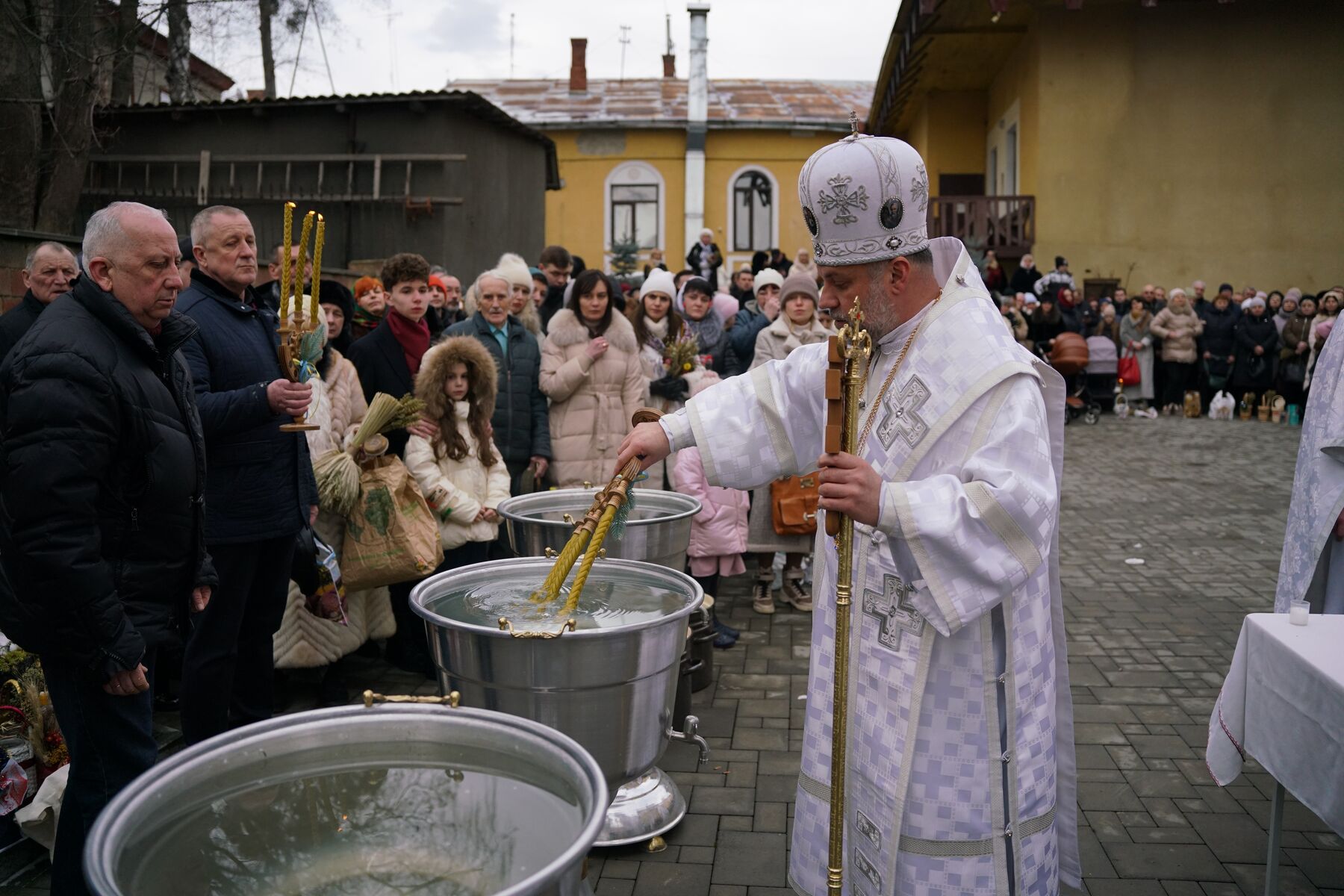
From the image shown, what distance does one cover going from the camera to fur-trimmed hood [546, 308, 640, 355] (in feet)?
20.8

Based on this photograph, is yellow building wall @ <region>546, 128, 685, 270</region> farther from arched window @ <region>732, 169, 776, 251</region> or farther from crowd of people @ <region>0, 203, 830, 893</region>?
crowd of people @ <region>0, 203, 830, 893</region>

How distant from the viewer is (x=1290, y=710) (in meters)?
2.90

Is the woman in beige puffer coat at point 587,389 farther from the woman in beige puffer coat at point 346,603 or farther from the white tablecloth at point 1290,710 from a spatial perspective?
the white tablecloth at point 1290,710

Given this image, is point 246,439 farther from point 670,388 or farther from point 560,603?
point 670,388

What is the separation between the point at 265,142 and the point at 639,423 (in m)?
16.4

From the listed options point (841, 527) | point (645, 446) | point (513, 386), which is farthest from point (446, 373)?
point (841, 527)

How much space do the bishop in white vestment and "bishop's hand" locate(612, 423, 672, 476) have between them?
1.70 ft

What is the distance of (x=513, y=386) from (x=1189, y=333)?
14.0 m

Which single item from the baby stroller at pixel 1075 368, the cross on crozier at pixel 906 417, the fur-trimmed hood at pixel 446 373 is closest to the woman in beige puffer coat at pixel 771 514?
the fur-trimmed hood at pixel 446 373

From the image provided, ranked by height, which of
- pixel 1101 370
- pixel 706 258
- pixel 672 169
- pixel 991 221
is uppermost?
pixel 672 169

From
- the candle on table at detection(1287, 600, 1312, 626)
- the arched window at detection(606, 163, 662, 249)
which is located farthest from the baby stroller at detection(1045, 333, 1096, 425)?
the arched window at detection(606, 163, 662, 249)

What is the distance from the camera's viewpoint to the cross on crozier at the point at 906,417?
2572 millimetres

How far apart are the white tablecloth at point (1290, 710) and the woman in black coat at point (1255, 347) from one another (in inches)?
601

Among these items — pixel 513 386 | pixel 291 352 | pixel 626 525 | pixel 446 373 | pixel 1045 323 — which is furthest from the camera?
pixel 1045 323
